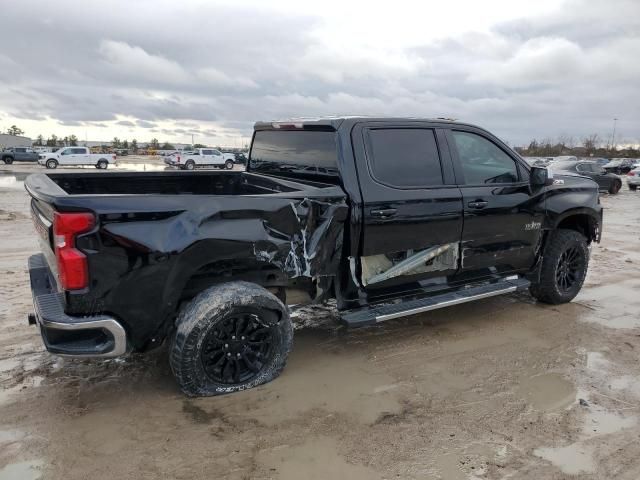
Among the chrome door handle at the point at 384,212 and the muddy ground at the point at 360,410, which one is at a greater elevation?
the chrome door handle at the point at 384,212

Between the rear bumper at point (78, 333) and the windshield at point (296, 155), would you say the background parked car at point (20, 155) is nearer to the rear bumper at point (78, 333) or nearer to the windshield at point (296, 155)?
the windshield at point (296, 155)

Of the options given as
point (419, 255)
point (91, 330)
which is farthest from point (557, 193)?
point (91, 330)

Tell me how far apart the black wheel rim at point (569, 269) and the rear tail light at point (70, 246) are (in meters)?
4.63

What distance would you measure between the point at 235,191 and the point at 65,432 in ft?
9.22

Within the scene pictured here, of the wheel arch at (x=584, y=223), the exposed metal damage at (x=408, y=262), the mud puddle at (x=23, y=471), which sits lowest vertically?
the mud puddle at (x=23, y=471)

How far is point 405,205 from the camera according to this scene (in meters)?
4.23

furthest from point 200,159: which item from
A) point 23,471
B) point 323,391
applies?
point 23,471

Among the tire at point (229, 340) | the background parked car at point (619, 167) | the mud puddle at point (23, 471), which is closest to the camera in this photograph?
the mud puddle at point (23, 471)

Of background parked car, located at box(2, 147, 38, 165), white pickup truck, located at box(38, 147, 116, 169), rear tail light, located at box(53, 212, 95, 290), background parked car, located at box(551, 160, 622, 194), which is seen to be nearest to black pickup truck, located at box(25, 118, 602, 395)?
rear tail light, located at box(53, 212, 95, 290)

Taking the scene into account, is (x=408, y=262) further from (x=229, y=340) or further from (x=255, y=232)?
(x=229, y=340)

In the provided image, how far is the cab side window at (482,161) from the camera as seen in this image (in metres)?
4.74

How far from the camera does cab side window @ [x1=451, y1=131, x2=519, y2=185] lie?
15.5 feet

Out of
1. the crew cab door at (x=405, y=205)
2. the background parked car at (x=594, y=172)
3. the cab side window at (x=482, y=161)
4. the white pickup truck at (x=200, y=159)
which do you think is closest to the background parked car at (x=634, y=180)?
the background parked car at (x=594, y=172)

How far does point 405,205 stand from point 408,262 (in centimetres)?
49
